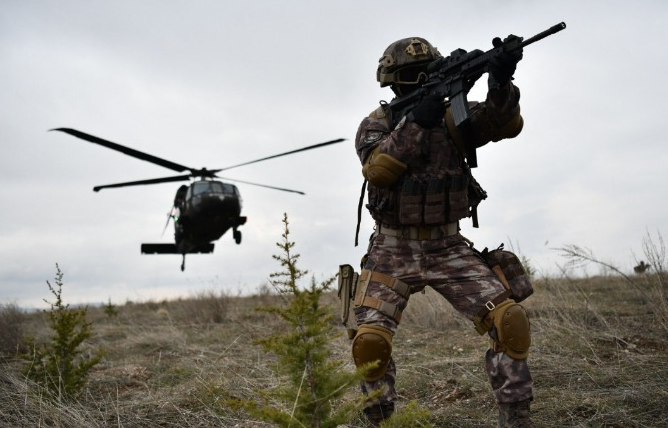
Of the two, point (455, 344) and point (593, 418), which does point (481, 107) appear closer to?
point (593, 418)

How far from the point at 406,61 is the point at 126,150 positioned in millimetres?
9228

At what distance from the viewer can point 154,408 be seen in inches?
163

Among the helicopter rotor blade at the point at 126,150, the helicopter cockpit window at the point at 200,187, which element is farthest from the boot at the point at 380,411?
the helicopter cockpit window at the point at 200,187

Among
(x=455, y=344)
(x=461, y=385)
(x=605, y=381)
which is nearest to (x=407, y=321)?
(x=455, y=344)

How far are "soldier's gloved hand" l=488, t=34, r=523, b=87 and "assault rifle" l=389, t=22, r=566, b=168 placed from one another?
2cm

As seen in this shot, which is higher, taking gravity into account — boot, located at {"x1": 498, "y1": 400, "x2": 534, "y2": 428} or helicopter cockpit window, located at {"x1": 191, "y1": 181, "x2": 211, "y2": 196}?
helicopter cockpit window, located at {"x1": 191, "y1": 181, "x2": 211, "y2": 196}

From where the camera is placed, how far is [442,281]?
3.24 m

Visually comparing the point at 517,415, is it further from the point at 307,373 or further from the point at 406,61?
the point at 406,61

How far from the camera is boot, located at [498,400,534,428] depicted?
285 centimetres

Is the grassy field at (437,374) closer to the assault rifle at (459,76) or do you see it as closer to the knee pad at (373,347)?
the knee pad at (373,347)

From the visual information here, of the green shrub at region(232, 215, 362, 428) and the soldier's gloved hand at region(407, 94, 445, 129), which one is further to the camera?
the soldier's gloved hand at region(407, 94, 445, 129)

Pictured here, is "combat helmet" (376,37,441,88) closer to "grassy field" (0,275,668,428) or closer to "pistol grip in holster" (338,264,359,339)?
"pistol grip in holster" (338,264,359,339)

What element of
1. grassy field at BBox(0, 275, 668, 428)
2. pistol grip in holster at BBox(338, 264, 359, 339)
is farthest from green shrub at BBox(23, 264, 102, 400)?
pistol grip in holster at BBox(338, 264, 359, 339)

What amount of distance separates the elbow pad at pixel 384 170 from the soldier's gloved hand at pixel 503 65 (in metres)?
0.70
